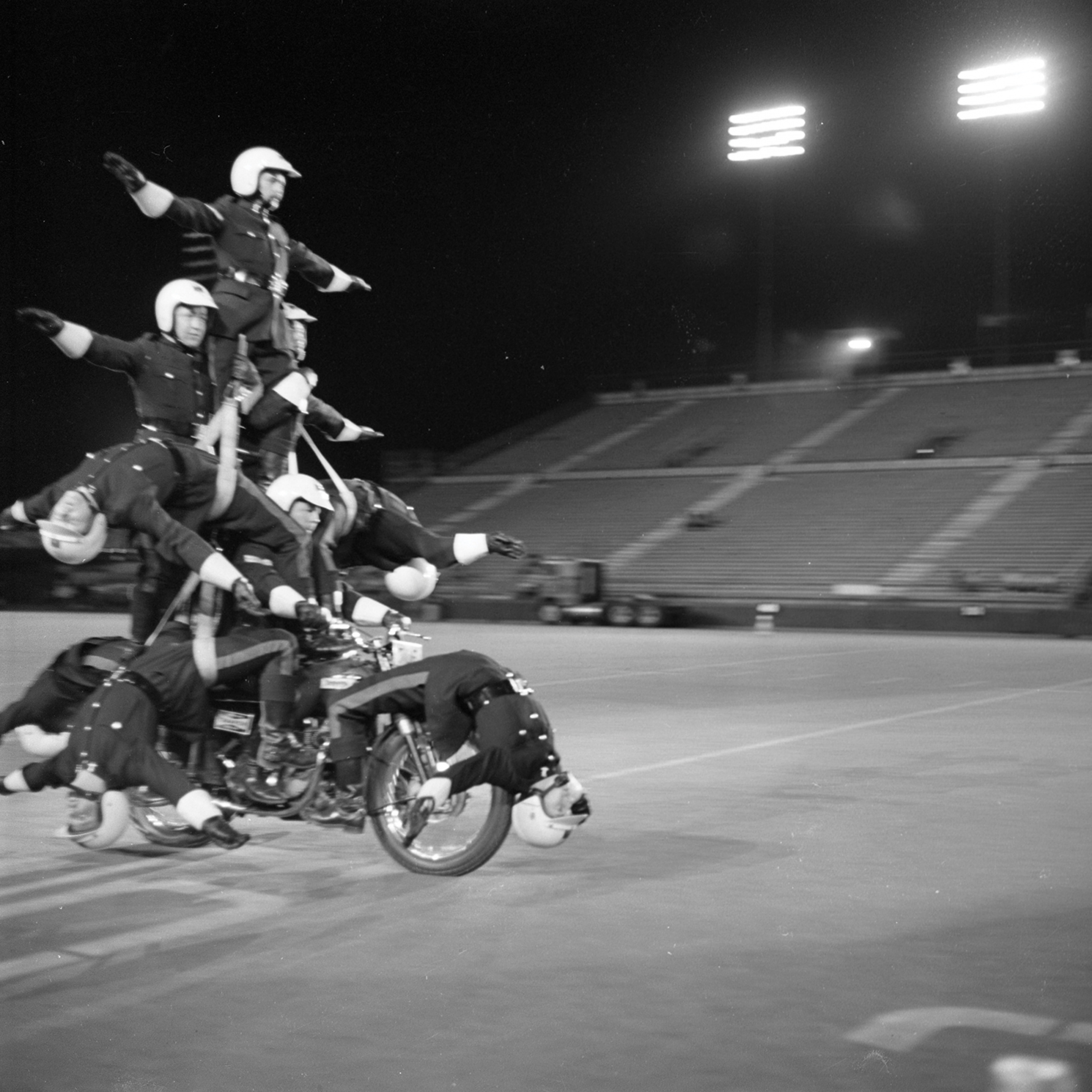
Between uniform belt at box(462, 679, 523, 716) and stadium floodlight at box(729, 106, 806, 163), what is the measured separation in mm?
40108

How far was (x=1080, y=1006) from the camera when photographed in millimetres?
4531

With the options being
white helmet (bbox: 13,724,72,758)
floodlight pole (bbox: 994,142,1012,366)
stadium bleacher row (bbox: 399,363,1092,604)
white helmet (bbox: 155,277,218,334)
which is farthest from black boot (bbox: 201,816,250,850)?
floodlight pole (bbox: 994,142,1012,366)

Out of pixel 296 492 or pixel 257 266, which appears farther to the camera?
pixel 257 266

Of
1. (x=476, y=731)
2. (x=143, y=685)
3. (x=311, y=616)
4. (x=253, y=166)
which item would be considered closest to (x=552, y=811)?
(x=476, y=731)

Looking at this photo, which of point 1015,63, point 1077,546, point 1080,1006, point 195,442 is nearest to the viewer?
point 1080,1006

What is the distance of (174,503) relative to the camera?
6824 mm

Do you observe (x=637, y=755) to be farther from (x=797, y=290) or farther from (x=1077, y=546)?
(x=797, y=290)

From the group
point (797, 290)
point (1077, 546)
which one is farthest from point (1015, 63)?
point (1077, 546)

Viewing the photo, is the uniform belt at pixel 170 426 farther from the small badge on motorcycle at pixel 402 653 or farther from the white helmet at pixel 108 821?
the white helmet at pixel 108 821

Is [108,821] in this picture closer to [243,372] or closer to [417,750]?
[417,750]

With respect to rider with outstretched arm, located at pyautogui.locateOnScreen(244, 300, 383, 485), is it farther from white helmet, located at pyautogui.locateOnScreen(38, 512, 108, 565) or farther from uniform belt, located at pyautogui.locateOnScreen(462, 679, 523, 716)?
uniform belt, located at pyautogui.locateOnScreen(462, 679, 523, 716)

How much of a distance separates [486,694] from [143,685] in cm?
141

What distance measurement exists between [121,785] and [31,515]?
1.40 metres

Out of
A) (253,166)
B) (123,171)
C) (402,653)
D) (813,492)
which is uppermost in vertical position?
(813,492)
